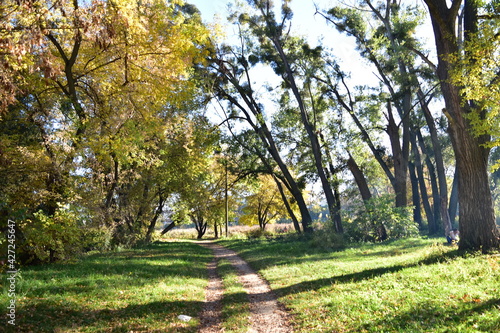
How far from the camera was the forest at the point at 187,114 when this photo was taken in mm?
9016

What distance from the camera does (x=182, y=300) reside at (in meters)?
8.08

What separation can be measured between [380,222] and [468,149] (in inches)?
384

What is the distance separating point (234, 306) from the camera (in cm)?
775

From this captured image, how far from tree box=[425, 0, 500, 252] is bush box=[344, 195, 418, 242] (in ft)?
28.2

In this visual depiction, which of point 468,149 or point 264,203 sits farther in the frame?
point 264,203

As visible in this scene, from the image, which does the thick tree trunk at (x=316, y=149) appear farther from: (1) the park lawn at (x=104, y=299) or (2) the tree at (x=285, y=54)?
(1) the park lawn at (x=104, y=299)

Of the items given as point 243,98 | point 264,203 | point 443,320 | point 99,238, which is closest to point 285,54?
point 243,98

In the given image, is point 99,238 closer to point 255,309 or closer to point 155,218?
point 255,309

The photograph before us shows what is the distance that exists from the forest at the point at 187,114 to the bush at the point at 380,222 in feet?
0.26

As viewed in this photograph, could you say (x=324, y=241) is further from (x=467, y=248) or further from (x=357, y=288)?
(x=357, y=288)

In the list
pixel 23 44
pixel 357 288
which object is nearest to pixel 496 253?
pixel 357 288

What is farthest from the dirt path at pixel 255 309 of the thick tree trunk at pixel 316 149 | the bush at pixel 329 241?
the thick tree trunk at pixel 316 149

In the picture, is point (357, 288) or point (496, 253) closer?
point (357, 288)

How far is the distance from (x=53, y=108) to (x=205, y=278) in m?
7.82
